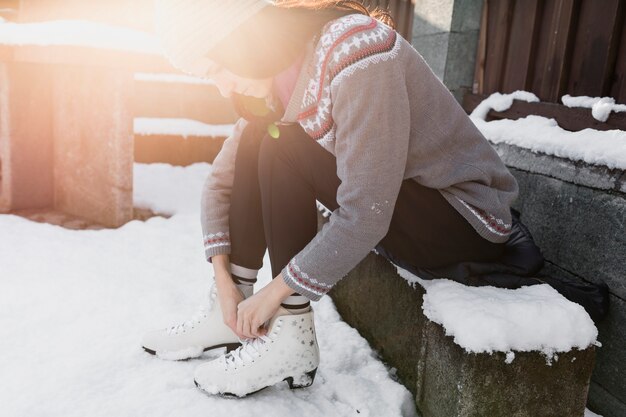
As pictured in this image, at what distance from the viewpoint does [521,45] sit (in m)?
2.61

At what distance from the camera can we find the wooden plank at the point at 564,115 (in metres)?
1.99

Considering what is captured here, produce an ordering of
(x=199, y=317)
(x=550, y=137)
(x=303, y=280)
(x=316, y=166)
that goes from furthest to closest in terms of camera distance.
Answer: (x=550, y=137) → (x=199, y=317) → (x=316, y=166) → (x=303, y=280)

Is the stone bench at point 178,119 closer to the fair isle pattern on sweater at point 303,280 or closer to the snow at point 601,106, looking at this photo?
the snow at point 601,106

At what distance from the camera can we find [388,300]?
192 cm

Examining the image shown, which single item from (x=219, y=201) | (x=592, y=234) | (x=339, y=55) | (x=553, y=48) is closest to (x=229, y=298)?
(x=219, y=201)

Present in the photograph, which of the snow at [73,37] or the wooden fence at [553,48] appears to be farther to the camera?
the snow at [73,37]

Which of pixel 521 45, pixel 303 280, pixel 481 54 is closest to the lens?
pixel 303 280

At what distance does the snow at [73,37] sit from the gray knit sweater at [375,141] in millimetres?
2016

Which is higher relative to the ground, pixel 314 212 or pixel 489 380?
pixel 314 212

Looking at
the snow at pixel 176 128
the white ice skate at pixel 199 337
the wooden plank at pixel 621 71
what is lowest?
the snow at pixel 176 128

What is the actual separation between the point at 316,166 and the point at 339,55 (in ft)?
1.06

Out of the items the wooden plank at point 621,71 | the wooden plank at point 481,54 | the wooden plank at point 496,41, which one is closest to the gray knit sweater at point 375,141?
the wooden plank at point 621,71

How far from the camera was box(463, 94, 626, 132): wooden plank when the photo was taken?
199 centimetres

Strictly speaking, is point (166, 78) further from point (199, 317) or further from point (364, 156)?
point (364, 156)
